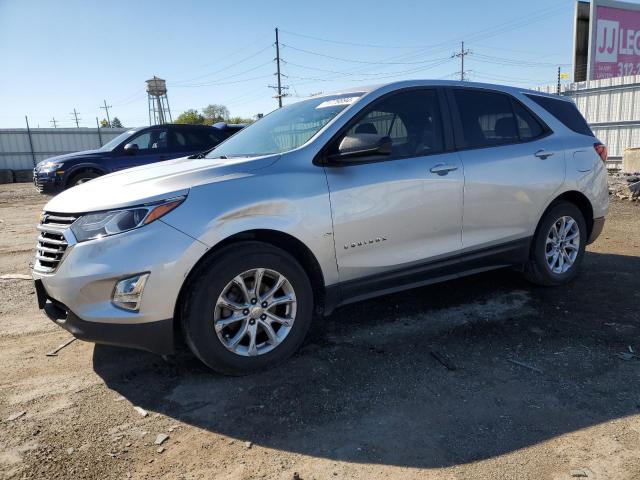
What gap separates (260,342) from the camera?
10.8ft

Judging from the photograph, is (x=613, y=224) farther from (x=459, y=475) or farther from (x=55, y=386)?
(x=55, y=386)

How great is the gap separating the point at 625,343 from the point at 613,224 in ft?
16.9

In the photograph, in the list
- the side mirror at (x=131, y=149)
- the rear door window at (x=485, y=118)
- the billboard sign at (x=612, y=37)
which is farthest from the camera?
the billboard sign at (x=612, y=37)

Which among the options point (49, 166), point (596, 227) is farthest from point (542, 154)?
point (49, 166)

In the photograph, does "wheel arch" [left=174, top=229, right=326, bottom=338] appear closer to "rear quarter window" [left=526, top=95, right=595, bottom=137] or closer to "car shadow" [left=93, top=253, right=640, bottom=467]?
"car shadow" [left=93, top=253, right=640, bottom=467]

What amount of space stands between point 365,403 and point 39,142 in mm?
29806

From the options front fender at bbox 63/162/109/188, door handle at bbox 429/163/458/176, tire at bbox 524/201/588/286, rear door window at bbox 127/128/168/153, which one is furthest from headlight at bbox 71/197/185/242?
front fender at bbox 63/162/109/188

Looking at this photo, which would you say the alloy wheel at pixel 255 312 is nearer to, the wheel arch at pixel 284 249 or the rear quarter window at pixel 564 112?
the wheel arch at pixel 284 249

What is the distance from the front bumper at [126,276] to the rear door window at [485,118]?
2.47 meters

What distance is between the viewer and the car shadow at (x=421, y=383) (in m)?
2.53

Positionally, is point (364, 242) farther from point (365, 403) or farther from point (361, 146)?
point (365, 403)

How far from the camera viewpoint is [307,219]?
321 centimetres

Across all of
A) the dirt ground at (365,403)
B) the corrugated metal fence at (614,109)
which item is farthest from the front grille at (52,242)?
the corrugated metal fence at (614,109)

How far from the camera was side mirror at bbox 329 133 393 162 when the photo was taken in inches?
130
